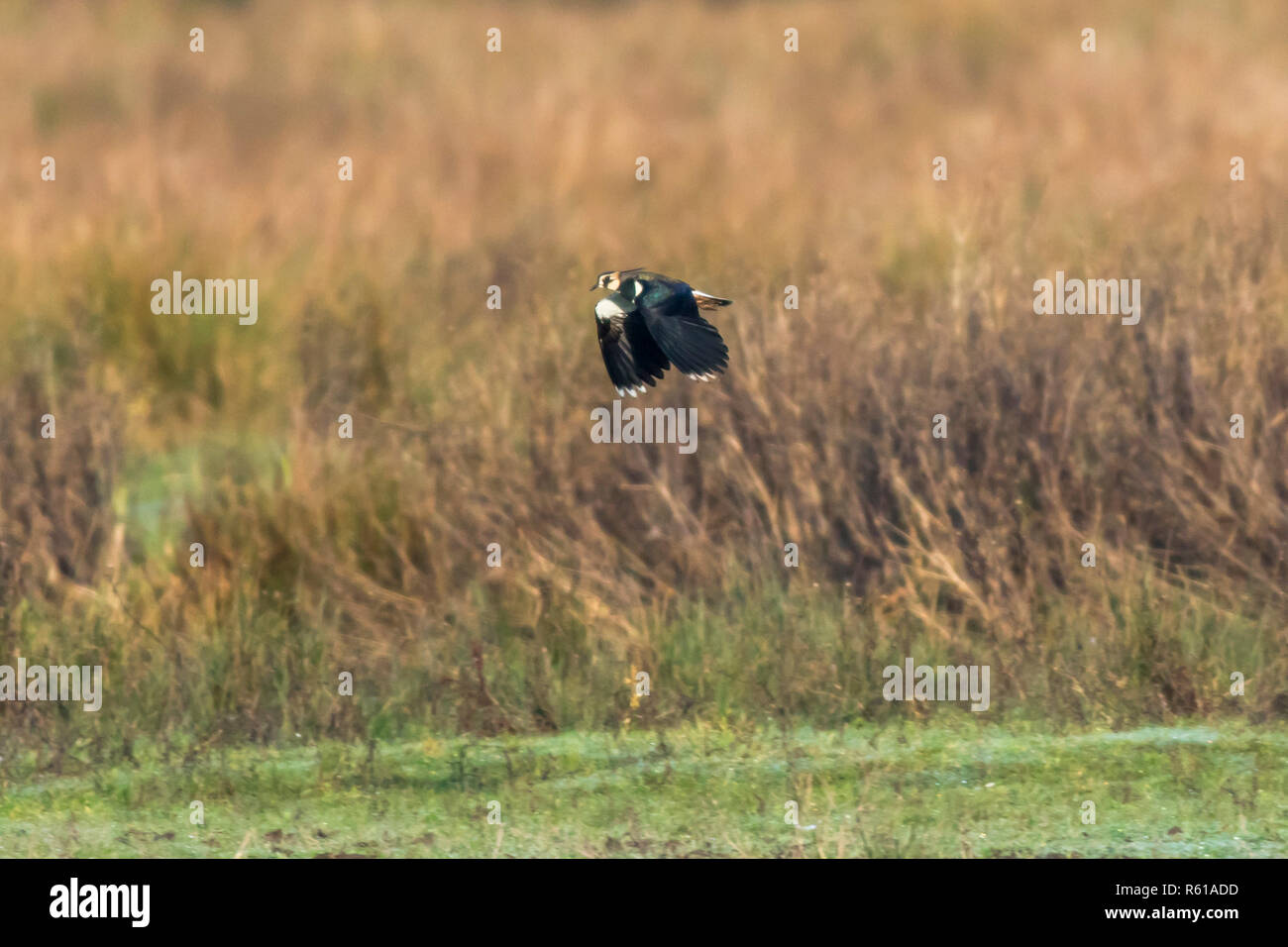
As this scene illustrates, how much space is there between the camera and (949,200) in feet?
53.9

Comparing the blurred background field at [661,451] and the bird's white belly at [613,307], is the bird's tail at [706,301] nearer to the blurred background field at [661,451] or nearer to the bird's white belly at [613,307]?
the bird's white belly at [613,307]

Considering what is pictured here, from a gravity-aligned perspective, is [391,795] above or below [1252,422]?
below

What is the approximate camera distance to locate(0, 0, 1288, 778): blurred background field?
11086mm

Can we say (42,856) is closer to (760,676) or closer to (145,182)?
(760,676)

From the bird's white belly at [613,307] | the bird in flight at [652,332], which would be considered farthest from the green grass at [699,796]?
the bird's white belly at [613,307]

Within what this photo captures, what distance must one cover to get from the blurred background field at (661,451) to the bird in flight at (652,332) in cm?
231

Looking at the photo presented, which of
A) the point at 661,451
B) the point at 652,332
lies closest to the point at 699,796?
the point at 652,332

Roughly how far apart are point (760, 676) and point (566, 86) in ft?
38.2

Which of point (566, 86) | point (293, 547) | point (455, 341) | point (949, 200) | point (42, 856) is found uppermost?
point (566, 86)

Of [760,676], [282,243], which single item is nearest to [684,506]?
[760,676]

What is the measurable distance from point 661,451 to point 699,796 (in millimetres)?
3643

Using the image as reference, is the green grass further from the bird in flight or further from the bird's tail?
the bird's tail

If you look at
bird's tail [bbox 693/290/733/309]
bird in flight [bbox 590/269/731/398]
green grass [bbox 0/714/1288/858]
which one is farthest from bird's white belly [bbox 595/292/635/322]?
green grass [bbox 0/714/1288/858]

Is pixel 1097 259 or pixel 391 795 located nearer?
pixel 391 795
